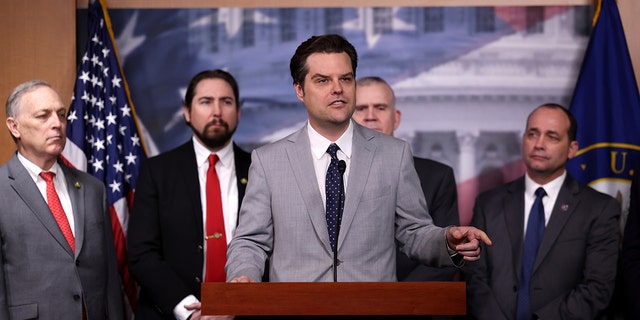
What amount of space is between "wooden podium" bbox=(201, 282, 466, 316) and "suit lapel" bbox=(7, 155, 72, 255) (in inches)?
73.4

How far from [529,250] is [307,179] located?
2.18m

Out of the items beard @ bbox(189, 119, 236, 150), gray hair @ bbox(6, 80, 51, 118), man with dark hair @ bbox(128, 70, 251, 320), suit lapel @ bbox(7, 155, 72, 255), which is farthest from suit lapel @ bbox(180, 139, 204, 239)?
gray hair @ bbox(6, 80, 51, 118)

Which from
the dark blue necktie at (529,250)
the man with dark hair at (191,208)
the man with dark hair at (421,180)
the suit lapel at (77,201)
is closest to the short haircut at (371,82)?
the man with dark hair at (421,180)

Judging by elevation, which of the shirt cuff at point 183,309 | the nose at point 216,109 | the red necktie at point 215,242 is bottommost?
the shirt cuff at point 183,309

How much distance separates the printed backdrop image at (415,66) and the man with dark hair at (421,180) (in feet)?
1.96

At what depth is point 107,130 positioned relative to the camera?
5.54m

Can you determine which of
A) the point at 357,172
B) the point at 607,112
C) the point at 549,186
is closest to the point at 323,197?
the point at 357,172

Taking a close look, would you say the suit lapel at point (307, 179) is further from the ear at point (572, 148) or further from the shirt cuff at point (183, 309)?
the ear at point (572, 148)

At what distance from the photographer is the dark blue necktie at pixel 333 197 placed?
3.17 m

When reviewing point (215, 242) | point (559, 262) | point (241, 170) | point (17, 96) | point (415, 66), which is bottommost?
point (559, 262)

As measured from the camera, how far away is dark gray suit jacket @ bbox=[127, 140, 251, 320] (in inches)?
181

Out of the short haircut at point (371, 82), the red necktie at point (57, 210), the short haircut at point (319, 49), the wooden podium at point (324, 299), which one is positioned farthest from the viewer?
the short haircut at point (371, 82)

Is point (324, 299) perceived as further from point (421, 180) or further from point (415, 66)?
point (415, 66)

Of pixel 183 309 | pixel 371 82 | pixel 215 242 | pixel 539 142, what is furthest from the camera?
pixel 371 82
